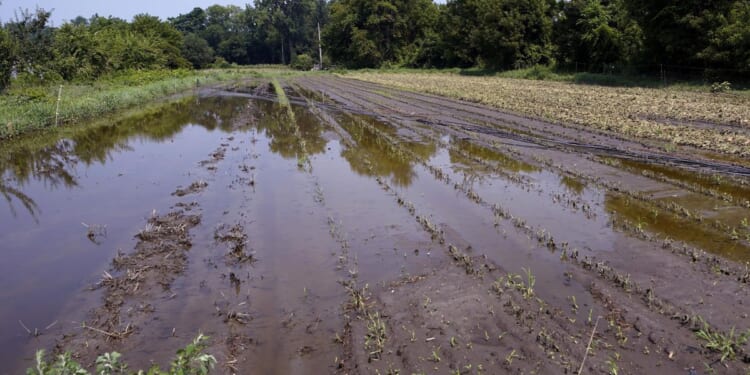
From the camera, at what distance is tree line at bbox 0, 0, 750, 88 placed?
2220cm

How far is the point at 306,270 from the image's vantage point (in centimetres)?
570

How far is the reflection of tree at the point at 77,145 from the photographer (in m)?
10.4

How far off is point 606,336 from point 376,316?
76.6 inches

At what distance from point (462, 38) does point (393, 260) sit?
46786mm

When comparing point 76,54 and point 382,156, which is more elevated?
point 76,54

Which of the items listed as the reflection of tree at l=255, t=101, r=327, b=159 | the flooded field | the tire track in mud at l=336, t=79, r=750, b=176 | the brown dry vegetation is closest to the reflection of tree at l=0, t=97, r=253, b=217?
the flooded field

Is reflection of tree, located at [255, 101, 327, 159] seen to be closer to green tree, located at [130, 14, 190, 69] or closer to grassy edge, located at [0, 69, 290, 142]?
grassy edge, located at [0, 69, 290, 142]

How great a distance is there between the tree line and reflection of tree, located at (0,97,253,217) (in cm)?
861

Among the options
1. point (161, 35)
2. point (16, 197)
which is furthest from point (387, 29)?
point (16, 197)

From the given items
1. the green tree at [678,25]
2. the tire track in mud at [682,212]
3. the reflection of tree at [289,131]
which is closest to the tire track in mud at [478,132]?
the tire track in mud at [682,212]

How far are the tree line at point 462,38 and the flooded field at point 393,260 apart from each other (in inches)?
592

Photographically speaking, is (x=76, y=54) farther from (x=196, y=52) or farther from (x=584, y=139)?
(x=196, y=52)

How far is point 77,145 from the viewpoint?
1397cm

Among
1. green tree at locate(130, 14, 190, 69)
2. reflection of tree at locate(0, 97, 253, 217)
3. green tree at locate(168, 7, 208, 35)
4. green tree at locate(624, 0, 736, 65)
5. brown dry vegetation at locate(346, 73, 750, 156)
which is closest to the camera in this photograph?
reflection of tree at locate(0, 97, 253, 217)
